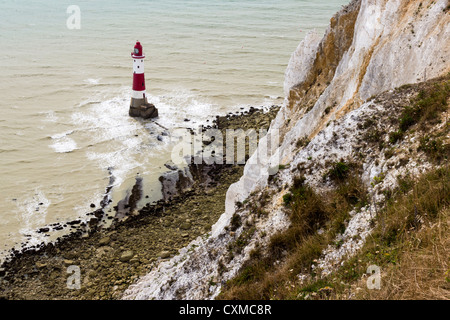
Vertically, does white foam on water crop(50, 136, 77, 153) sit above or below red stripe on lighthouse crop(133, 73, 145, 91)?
below

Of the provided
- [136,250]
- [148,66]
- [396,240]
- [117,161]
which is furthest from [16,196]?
[148,66]

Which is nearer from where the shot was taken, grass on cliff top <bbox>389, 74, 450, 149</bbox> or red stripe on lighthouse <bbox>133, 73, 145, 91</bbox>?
grass on cliff top <bbox>389, 74, 450, 149</bbox>

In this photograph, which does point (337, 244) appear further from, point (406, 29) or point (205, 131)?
point (205, 131)

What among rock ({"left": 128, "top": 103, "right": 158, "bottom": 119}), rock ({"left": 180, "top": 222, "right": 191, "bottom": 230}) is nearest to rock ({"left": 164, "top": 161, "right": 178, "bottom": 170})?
rock ({"left": 180, "top": 222, "right": 191, "bottom": 230})

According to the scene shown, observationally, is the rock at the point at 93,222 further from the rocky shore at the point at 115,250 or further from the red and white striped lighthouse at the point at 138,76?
the red and white striped lighthouse at the point at 138,76

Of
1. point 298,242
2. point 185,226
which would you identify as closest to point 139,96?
point 185,226

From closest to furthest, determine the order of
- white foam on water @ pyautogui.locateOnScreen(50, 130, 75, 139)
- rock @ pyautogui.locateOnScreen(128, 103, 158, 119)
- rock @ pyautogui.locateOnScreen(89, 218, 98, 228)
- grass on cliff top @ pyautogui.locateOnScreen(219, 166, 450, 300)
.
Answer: grass on cliff top @ pyautogui.locateOnScreen(219, 166, 450, 300) → rock @ pyautogui.locateOnScreen(89, 218, 98, 228) → white foam on water @ pyautogui.locateOnScreen(50, 130, 75, 139) → rock @ pyautogui.locateOnScreen(128, 103, 158, 119)

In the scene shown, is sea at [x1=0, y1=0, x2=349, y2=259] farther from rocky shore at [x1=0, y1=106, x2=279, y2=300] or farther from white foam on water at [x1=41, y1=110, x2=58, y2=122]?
rocky shore at [x1=0, y1=106, x2=279, y2=300]
